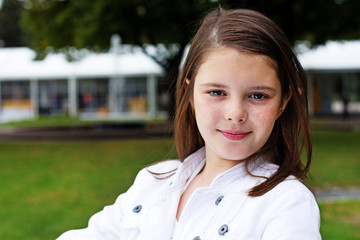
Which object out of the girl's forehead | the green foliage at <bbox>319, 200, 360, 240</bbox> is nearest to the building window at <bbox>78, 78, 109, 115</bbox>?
the green foliage at <bbox>319, 200, 360, 240</bbox>

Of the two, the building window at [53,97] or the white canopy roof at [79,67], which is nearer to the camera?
the white canopy roof at [79,67]

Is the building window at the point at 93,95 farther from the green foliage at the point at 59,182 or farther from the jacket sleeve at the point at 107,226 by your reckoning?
the jacket sleeve at the point at 107,226

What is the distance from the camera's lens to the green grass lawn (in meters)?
4.70

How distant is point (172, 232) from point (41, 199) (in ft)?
15.9

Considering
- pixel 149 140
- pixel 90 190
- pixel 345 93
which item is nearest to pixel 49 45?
pixel 149 140

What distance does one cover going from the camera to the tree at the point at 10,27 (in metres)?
55.0

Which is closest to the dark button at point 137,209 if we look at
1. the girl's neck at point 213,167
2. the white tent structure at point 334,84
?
the girl's neck at point 213,167

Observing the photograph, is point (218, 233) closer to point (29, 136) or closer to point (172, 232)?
point (172, 232)

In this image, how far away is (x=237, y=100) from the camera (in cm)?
133

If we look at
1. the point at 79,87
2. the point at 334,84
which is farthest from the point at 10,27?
the point at 334,84

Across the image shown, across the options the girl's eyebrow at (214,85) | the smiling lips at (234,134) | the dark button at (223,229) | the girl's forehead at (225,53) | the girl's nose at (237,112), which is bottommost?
the dark button at (223,229)

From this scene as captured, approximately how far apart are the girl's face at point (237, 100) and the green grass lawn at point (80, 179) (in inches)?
18.6

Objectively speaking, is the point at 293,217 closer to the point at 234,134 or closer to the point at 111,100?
the point at 234,134

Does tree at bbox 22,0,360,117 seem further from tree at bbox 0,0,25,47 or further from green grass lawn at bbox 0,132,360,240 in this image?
tree at bbox 0,0,25,47
